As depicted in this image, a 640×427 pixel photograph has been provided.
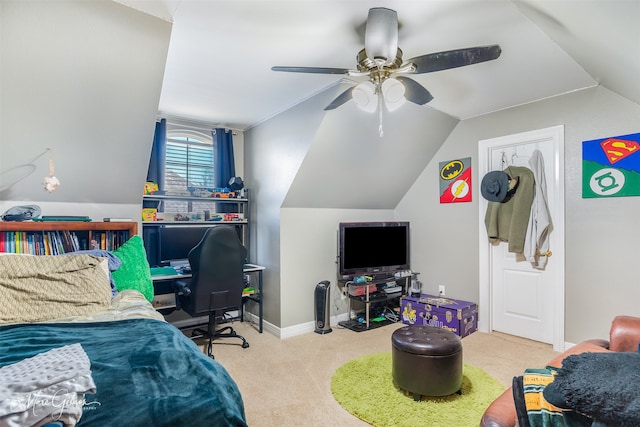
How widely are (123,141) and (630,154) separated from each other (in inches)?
169

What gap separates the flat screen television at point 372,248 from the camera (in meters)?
3.83

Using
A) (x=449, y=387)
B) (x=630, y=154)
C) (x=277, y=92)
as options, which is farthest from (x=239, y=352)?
(x=630, y=154)

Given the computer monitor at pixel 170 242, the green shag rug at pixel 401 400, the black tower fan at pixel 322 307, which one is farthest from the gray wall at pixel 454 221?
the green shag rug at pixel 401 400

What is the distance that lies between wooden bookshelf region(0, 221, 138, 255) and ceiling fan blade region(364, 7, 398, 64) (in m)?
2.54

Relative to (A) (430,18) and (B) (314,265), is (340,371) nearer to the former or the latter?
(B) (314,265)

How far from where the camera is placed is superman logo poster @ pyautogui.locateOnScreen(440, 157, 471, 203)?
154 inches

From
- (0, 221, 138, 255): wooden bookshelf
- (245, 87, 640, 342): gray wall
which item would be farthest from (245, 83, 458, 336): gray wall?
(0, 221, 138, 255): wooden bookshelf

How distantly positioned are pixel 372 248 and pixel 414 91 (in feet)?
7.35

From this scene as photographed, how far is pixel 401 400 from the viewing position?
229cm

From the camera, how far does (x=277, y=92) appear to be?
122 inches

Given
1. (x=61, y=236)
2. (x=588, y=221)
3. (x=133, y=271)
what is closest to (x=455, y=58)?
(x=588, y=221)

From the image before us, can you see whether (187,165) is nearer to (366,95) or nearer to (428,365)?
(366,95)

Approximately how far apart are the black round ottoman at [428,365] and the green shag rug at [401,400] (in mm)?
82

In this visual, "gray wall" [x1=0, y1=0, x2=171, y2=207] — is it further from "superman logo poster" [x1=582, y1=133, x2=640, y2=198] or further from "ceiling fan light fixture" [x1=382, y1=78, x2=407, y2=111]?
"superman logo poster" [x1=582, y1=133, x2=640, y2=198]
